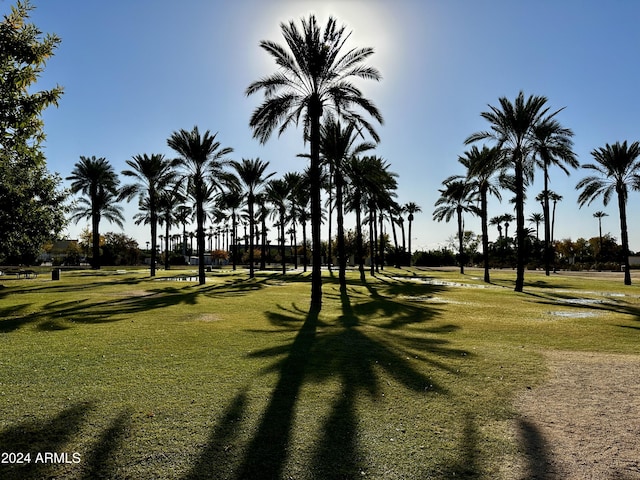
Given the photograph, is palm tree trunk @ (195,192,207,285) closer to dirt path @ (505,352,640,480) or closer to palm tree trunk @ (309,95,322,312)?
palm tree trunk @ (309,95,322,312)

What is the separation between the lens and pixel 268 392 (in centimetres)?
589

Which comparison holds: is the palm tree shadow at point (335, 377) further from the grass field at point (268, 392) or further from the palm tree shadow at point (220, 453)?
the palm tree shadow at point (220, 453)

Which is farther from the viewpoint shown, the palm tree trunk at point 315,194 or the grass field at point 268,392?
the palm tree trunk at point 315,194

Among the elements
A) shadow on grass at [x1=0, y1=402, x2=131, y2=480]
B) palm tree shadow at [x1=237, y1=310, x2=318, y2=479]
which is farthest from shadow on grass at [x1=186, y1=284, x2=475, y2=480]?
shadow on grass at [x1=0, y1=402, x2=131, y2=480]

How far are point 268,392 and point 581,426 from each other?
4198 mm

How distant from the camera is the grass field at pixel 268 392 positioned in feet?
13.0

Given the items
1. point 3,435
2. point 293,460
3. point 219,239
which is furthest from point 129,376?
point 219,239

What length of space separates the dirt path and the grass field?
24 centimetres

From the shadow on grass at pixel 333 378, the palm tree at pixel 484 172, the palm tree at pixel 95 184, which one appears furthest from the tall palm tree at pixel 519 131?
the palm tree at pixel 95 184

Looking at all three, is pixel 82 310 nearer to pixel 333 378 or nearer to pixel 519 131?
pixel 333 378

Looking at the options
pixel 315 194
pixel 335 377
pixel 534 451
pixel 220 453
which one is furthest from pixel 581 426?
pixel 315 194

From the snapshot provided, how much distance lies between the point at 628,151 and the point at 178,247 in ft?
507

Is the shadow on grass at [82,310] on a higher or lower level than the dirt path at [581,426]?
higher

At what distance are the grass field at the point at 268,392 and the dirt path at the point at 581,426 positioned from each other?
0.80ft
